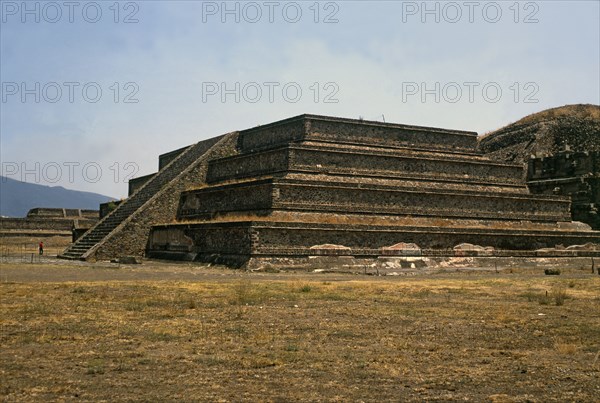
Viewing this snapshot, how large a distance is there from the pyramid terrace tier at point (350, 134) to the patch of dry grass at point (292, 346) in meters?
17.3

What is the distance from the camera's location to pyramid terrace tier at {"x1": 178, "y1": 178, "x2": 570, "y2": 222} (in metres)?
27.0

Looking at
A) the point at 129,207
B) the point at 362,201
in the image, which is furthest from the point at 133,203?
the point at 362,201

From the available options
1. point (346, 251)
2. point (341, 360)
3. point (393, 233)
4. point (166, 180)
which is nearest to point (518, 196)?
point (393, 233)

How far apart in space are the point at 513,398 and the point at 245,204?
22808 mm

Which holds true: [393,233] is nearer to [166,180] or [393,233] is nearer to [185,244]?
[185,244]

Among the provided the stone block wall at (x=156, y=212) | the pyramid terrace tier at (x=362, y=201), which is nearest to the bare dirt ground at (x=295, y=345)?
the pyramid terrace tier at (x=362, y=201)

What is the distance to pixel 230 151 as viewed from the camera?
36.0 meters

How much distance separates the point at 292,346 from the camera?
8.50 metres

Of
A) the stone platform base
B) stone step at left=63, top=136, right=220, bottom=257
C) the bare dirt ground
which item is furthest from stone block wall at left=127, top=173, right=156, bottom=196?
the bare dirt ground

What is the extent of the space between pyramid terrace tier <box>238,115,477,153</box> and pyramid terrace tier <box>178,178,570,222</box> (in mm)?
3939

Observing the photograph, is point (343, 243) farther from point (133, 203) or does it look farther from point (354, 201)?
point (133, 203)

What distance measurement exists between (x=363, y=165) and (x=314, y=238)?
6.54 m

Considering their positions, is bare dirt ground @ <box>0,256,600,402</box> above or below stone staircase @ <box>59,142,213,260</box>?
below

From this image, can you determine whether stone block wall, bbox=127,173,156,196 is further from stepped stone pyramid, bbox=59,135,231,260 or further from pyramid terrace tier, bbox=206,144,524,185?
pyramid terrace tier, bbox=206,144,524,185
